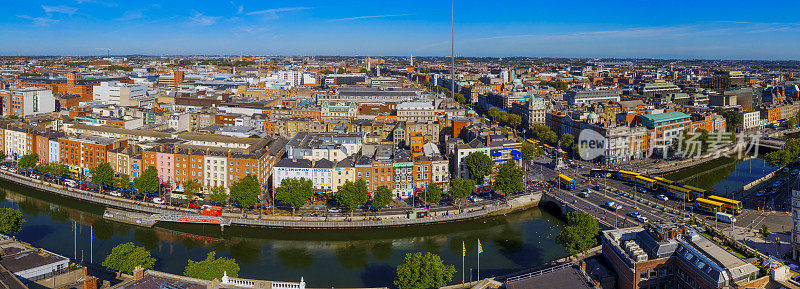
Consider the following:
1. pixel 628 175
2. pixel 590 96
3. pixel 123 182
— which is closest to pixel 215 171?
pixel 123 182

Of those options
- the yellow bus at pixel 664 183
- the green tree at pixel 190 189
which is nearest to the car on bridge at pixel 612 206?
the yellow bus at pixel 664 183

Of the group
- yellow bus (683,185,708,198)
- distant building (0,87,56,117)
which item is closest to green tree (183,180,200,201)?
yellow bus (683,185,708,198)

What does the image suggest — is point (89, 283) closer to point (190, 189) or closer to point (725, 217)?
point (190, 189)

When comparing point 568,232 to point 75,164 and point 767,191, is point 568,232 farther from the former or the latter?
point 75,164

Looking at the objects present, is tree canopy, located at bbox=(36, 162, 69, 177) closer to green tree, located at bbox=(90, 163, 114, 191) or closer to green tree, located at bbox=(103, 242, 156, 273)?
green tree, located at bbox=(90, 163, 114, 191)

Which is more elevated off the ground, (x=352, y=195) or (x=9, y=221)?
(x=352, y=195)

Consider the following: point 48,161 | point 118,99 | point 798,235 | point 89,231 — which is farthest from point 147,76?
point 798,235

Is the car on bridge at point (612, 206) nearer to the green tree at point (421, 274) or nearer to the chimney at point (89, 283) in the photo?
the green tree at point (421, 274)
